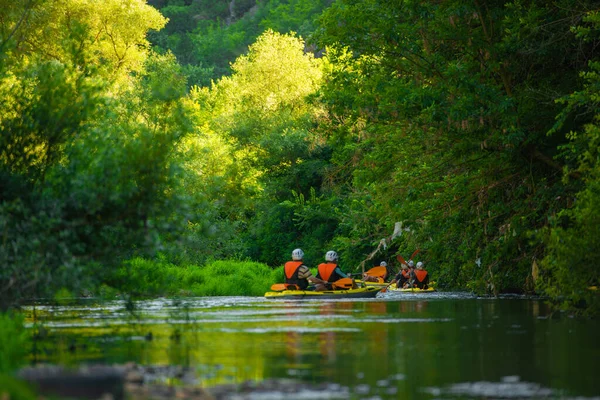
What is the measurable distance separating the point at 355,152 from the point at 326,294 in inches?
196

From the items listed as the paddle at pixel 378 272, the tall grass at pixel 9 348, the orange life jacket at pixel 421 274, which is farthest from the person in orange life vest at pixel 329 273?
the tall grass at pixel 9 348

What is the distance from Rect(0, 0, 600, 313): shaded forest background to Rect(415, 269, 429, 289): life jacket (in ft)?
7.13

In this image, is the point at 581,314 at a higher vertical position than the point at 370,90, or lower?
lower

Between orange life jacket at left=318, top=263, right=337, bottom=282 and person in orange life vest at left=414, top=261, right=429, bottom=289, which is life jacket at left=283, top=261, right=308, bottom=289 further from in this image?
person in orange life vest at left=414, top=261, right=429, bottom=289

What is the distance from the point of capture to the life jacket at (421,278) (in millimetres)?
45656

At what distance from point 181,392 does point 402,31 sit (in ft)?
69.4

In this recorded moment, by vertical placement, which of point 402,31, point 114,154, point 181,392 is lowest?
point 181,392

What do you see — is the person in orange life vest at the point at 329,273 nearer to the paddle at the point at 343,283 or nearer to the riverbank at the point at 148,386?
the paddle at the point at 343,283

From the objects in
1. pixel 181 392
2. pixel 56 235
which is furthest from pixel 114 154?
pixel 181 392

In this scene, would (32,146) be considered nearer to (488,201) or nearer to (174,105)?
(174,105)

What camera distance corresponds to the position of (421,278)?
4581cm

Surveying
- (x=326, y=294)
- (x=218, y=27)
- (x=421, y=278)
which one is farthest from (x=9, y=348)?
(x=218, y=27)

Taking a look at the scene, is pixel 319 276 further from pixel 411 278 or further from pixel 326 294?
pixel 411 278

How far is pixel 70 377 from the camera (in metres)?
10.1
